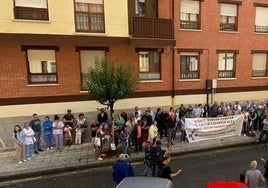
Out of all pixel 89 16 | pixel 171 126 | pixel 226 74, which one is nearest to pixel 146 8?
pixel 89 16

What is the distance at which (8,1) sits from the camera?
1202cm

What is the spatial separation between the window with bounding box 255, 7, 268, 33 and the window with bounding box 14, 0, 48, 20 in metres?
15.1


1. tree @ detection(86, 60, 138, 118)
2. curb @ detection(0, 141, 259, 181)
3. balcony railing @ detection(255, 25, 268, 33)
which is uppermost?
balcony railing @ detection(255, 25, 268, 33)

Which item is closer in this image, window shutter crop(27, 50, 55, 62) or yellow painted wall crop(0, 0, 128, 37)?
yellow painted wall crop(0, 0, 128, 37)

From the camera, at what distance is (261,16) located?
60.5 ft

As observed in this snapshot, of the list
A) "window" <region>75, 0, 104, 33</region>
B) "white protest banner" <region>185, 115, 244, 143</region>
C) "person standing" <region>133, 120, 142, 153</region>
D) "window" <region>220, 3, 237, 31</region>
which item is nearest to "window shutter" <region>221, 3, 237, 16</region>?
"window" <region>220, 3, 237, 31</region>

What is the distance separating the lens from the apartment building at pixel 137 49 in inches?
497

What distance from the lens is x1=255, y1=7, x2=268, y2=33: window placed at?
18.3m

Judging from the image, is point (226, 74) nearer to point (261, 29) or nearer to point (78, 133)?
point (261, 29)

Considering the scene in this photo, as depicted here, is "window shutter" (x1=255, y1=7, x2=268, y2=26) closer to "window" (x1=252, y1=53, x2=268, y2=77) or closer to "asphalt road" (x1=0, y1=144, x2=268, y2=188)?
"window" (x1=252, y1=53, x2=268, y2=77)

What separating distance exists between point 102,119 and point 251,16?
13.6 meters

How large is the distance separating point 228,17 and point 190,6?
3.24 meters

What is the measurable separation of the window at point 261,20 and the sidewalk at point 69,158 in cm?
962

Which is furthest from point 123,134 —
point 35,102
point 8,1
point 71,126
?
point 8,1
